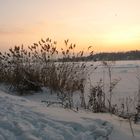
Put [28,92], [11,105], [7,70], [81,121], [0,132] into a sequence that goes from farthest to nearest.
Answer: [7,70]
[28,92]
[11,105]
[81,121]
[0,132]

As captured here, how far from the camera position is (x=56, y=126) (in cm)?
443

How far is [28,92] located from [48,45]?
4.77ft

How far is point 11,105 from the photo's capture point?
5430 mm

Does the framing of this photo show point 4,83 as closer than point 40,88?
No

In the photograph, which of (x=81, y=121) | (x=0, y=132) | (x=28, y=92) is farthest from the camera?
(x=28, y=92)

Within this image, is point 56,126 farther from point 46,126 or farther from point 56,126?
point 46,126

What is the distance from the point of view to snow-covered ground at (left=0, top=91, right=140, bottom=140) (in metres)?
4.14

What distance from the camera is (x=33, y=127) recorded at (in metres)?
4.36

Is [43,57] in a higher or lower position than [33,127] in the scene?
higher

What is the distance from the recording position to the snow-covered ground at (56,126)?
4.14 m

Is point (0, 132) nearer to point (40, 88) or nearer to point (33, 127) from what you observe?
point (33, 127)

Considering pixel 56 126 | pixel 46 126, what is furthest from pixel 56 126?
pixel 46 126

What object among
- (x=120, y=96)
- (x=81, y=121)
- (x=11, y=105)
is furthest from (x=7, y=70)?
(x=81, y=121)

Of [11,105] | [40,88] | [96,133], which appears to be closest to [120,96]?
[40,88]
